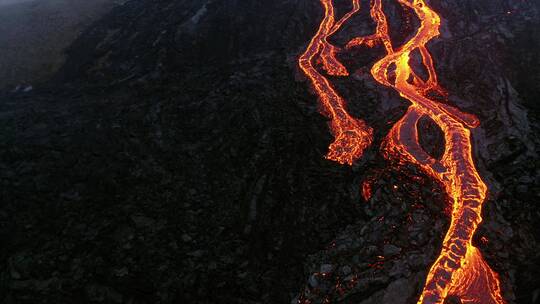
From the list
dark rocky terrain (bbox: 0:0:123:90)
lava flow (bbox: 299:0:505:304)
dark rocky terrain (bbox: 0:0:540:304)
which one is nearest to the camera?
lava flow (bbox: 299:0:505:304)

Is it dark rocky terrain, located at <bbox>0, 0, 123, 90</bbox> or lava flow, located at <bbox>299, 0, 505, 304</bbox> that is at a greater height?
dark rocky terrain, located at <bbox>0, 0, 123, 90</bbox>

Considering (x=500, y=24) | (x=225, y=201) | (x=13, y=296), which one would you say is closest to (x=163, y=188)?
(x=225, y=201)

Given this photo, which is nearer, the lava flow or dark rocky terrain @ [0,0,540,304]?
the lava flow

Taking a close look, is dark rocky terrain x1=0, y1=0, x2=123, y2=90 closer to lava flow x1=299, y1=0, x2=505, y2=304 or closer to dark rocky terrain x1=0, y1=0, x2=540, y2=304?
dark rocky terrain x1=0, y1=0, x2=540, y2=304

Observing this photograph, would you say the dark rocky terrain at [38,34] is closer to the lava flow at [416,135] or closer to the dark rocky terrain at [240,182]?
the dark rocky terrain at [240,182]

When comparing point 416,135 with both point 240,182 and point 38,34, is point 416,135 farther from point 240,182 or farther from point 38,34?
point 38,34

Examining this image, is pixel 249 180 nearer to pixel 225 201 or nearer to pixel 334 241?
pixel 225 201

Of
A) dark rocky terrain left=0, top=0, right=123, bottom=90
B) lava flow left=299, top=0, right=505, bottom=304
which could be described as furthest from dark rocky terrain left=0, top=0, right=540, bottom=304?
dark rocky terrain left=0, top=0, right=123, bottom=90

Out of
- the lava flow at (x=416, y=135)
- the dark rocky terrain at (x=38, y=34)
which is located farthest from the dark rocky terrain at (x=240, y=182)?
the dark rocky terrain at (x=38, y=34)
